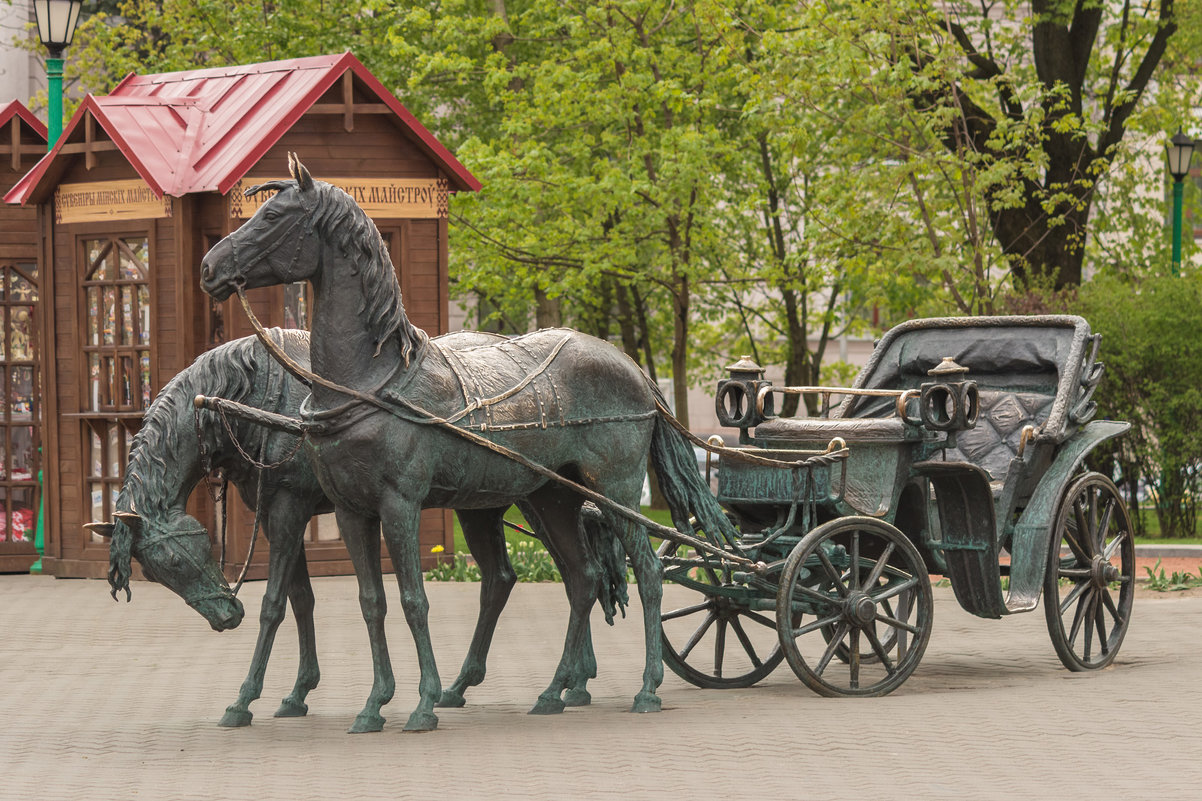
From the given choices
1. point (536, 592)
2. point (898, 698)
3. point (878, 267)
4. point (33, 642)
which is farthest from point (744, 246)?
point (898, 698)

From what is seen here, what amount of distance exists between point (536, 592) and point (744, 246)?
48.2 feet

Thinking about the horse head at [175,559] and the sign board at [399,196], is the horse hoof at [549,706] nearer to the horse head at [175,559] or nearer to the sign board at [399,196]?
the horse head at [175,559]

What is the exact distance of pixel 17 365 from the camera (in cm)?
1617

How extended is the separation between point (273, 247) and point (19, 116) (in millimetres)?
9979

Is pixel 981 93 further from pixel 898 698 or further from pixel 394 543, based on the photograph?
pixel 394 543

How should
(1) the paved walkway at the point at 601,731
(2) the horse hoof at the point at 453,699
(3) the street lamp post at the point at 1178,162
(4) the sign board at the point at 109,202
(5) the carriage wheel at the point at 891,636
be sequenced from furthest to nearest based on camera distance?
(3) the street lamp post at the point at 1178,162, (4) the sign board at the point at 109,202, (5) the carriage wheel at the point at 891,636, (2) the horse hoof at the point at 453,699, (1) the paved walkway at the point at 601,731

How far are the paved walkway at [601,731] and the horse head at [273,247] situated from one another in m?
2.07

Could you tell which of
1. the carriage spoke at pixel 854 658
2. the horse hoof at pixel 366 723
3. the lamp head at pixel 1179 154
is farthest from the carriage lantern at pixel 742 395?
the lamp head at pixel 1179 154

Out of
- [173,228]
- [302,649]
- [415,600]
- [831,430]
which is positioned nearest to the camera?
[415,600]

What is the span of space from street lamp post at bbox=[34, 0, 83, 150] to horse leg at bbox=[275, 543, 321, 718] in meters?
8.23

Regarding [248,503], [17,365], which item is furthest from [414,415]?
[17,365]

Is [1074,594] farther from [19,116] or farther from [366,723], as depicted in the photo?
[19,116]

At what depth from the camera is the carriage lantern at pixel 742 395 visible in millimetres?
9250

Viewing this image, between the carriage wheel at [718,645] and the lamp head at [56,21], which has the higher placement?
the lamp head at [56,21]
